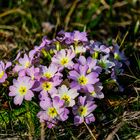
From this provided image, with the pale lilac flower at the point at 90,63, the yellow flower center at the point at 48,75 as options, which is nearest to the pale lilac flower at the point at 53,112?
the yellow flower center at the point at 48,75

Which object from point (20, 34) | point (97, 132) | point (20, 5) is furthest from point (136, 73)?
point (20, 5)

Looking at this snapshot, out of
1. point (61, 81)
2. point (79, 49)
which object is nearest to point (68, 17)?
point (79, 49)

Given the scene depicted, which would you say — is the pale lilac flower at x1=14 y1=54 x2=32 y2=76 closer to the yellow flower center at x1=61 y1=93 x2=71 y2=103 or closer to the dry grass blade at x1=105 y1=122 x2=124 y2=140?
the yellow flower center at x1=61 y1=93 x2=71 y2=103

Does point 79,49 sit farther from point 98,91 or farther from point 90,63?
point 98,91

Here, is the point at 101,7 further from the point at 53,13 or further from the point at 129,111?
the point at 129,111

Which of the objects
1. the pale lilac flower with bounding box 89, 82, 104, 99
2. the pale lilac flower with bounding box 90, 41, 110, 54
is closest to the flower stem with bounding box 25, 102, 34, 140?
the pale lilac flower with bounding box 89, 82, 104, 99

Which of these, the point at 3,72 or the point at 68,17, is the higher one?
the point at 3,72
